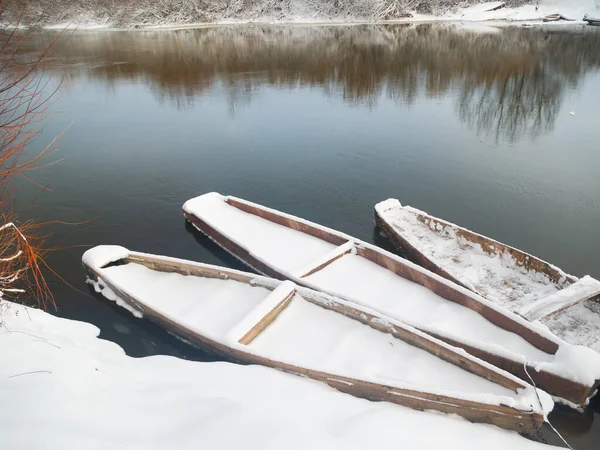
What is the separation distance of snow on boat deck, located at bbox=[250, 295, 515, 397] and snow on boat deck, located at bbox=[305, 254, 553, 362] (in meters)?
0.53

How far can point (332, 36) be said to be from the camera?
128ft

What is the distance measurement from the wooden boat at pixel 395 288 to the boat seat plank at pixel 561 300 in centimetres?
57

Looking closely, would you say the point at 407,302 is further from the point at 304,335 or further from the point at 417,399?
the point at 417,399

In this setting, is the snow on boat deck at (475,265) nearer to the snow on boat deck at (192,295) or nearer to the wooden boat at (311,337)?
the wooden boat at (311,337)

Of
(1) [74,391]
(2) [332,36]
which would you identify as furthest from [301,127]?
(2) [332,36]

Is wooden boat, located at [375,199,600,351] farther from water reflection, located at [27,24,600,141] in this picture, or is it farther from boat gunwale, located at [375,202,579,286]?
water reflection, located at [27,24,600,141]

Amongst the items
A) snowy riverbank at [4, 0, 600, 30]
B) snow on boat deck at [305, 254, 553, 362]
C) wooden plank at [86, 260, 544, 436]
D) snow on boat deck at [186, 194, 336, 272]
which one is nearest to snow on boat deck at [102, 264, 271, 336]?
wooden plank at [86, 260, 544, 436]

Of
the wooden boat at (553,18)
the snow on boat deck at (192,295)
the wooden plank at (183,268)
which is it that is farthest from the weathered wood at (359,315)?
the wooden boat at (553,18)

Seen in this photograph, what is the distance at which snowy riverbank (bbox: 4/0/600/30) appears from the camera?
4512 cm

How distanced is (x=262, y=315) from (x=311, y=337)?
82cm

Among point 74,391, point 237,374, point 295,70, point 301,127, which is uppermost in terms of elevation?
point 295,70

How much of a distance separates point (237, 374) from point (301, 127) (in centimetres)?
1340

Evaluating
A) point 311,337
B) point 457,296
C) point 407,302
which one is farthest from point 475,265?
point 311,337

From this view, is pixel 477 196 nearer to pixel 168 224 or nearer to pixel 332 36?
pixel 168 224
